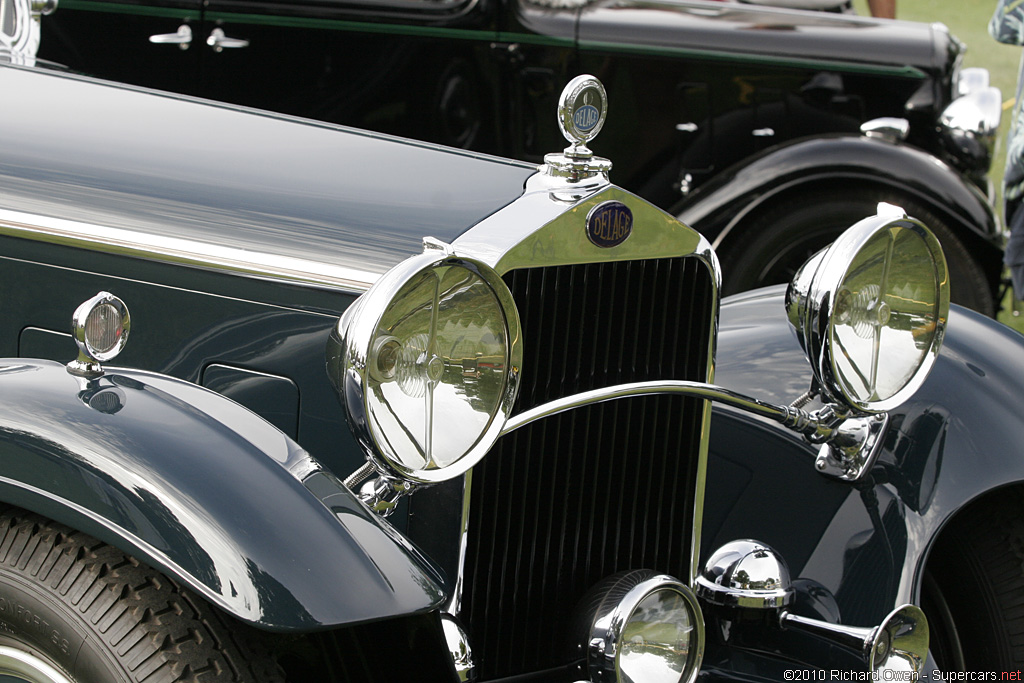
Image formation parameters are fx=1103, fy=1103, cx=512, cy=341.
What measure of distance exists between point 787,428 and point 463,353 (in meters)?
0.90

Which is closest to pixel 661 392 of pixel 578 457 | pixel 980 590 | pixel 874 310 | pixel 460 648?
pixel 578 457

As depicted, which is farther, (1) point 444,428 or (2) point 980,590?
(2) point 980,590

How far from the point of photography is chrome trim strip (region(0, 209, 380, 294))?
5.79ft

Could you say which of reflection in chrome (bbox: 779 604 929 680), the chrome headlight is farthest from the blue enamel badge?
reflection in chrome (bbox: 779 604 929 680)

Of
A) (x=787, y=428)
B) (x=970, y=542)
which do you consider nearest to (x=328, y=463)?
(x=787, y=428)

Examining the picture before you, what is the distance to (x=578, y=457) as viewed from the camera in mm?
1824

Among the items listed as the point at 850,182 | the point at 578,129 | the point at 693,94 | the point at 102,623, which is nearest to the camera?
the point at 102,623

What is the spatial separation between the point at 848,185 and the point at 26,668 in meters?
3.51

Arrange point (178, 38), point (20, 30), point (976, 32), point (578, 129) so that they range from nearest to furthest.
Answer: point (578, 129)
point (20, 30)
point (178, 38)
point (976, 32)

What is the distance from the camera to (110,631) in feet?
4.37

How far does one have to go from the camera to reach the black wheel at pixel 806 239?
13.7ft

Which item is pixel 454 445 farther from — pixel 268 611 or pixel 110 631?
pixel 110 631

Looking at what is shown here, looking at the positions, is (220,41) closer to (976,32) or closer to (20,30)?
(20,30)

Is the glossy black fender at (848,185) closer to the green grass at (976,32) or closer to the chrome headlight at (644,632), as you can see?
the chrome headlight at (644,632)
